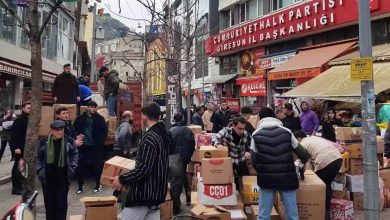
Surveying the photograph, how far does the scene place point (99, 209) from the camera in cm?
553

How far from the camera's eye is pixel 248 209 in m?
6.56

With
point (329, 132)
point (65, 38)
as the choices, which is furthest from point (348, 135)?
point (65, 38)

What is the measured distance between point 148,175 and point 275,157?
1.89 metres

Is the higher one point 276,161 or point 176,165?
point 276,161

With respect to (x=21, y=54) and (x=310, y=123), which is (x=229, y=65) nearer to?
(x=21, y=54)

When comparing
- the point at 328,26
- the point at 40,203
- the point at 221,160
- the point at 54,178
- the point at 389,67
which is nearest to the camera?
the point at 54,178

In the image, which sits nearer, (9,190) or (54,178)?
(54,178)

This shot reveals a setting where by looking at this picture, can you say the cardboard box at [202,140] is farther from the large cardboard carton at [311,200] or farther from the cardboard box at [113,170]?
the cardboard box at [113,170]

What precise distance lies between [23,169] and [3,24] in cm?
1412

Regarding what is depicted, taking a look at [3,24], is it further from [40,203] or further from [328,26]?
[328,26]

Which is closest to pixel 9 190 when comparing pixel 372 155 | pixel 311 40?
pixel 372 155

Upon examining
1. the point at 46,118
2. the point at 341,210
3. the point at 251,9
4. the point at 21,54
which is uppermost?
the point at 251,9

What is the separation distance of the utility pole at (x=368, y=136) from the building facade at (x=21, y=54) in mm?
7883

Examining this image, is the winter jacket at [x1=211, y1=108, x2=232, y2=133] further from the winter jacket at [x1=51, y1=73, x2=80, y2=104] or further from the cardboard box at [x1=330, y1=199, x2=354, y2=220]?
the cardboard box at [x1=330, y1=199, x2=354, y2=220]
